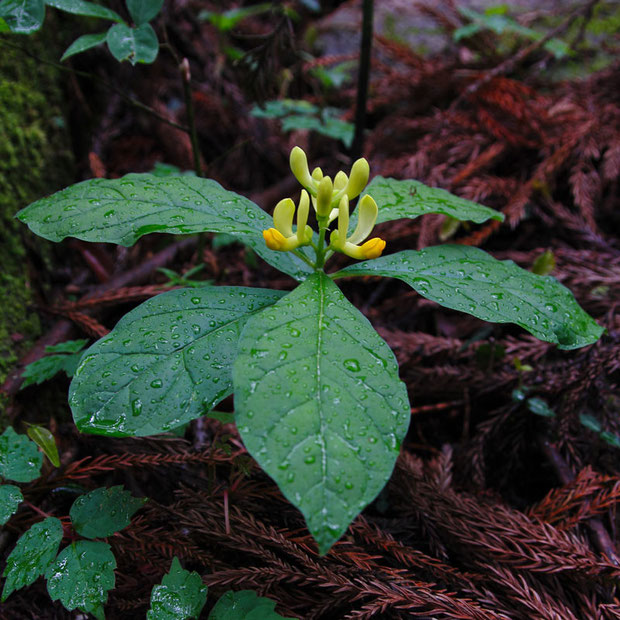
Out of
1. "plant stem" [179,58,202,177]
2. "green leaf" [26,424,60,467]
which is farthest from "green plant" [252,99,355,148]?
"green leaf" [26,424,60,467]

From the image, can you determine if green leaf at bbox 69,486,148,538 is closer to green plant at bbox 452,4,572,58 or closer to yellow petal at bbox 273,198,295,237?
yellow petal at bbox 273,198,295,237

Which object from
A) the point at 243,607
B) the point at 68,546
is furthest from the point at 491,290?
the point at 68,546

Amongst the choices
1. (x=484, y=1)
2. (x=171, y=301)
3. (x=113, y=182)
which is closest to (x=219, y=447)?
(x=171, y=301)

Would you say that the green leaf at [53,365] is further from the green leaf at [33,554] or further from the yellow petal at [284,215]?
the yellow petal at [284,215]

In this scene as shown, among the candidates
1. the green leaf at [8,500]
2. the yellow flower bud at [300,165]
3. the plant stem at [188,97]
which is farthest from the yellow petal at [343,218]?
the green leaf at [8,500]

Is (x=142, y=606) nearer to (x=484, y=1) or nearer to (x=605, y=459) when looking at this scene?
(x=605, y=459)
